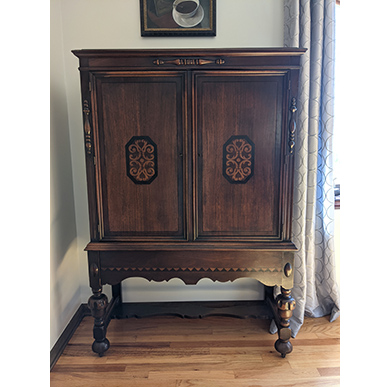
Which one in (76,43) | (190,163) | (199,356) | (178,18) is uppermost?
(178,18)

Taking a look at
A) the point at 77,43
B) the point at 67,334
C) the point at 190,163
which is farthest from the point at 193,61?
the point at 67,334

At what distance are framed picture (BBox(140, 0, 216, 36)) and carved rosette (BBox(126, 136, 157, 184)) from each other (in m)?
0.84

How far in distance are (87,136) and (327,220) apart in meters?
1.57

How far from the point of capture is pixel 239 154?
1486 millimetres

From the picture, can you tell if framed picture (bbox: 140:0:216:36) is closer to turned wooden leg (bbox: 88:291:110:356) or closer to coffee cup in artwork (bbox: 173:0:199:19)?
coffee cup in artwork (bbox: 173:0:199:19)

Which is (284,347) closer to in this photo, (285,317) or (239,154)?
(285,317)

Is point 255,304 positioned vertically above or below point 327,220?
below

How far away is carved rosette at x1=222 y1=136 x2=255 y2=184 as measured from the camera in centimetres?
148

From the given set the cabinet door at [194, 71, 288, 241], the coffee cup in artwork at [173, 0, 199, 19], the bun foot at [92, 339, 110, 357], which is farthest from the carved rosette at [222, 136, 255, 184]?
the bun foot at [92, 339, 110, 357]

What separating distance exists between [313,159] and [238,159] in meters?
0.63

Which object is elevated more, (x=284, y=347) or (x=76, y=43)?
(x=76, y=43)

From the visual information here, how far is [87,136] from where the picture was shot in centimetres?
148

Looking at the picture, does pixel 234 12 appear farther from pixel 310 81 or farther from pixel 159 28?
pixel 310 81
